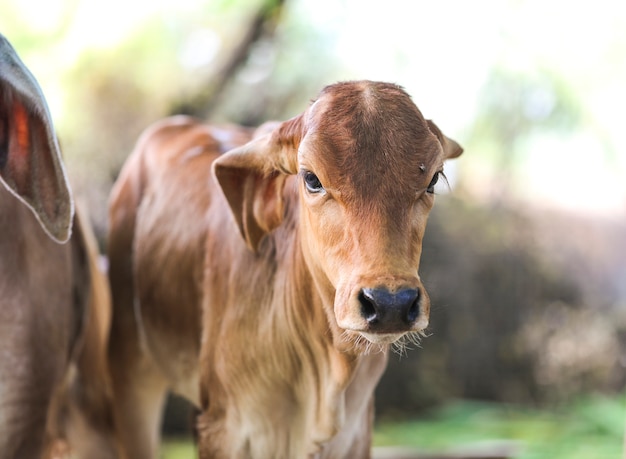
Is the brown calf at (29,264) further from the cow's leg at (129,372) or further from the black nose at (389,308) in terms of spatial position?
the black nose at (389,308)

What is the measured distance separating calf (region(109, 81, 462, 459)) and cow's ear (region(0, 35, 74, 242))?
51cm

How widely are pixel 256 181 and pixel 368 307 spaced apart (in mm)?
859

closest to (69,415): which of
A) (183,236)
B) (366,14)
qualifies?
(183,236)

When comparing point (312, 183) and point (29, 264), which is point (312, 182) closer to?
point (312, 183)

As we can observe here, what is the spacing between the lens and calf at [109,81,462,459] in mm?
2516

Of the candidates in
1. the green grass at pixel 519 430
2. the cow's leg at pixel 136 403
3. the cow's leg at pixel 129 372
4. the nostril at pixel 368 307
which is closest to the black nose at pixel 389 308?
the nostril at pixel 368 307

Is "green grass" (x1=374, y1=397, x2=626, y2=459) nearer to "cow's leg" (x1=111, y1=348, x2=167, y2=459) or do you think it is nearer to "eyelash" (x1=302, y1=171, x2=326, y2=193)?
"cow's leg" (x1=111, y1=348, x2=167, y2=459)

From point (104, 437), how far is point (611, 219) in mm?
5204

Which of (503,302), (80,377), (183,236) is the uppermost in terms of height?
(183,236)

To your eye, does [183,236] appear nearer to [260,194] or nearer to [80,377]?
[260,194]

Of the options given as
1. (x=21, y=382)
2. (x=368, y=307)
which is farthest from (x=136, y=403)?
(x=368, y=307)

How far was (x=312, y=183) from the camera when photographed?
265 centimetres

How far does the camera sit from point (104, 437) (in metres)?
4.42

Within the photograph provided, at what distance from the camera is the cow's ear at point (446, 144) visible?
2828mm
